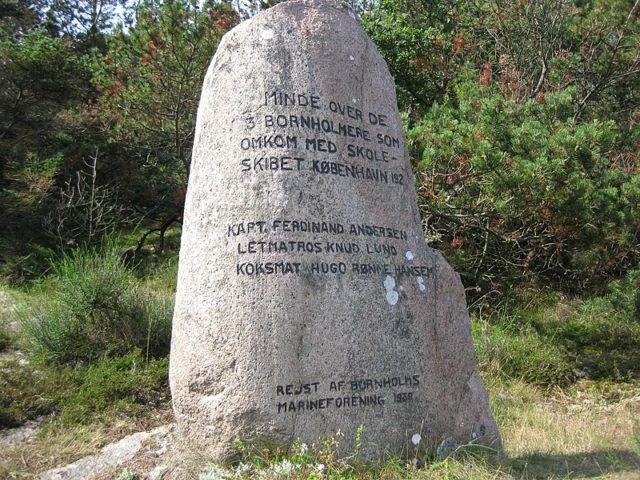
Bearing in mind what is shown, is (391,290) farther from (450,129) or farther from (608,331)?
(608,331)

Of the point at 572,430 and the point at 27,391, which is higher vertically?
the point at 27,391

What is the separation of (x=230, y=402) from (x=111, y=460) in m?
1.31

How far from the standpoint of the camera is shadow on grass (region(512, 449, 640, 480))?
3412 mm

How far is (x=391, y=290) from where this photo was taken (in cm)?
360

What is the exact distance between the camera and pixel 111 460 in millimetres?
4016

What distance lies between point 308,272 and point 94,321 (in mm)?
3262

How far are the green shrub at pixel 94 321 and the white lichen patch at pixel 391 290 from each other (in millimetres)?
2881

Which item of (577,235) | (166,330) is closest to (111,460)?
(166,330)

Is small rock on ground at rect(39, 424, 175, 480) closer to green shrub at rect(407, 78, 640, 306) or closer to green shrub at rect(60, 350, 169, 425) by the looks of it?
green shrub at rect(60, 350, 169, 425)

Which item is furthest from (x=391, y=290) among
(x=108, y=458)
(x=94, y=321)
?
(x=94, y=321)

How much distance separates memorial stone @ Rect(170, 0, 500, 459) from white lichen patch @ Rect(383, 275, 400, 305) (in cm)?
1

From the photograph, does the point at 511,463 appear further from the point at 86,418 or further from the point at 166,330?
the point at 166,330

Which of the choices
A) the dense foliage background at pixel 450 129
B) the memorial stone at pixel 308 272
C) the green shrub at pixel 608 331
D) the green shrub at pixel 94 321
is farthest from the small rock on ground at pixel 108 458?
the green shrub at pixel 608 331

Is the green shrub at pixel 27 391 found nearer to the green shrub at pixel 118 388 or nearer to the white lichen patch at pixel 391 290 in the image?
the green shrub at pixel 118 388
